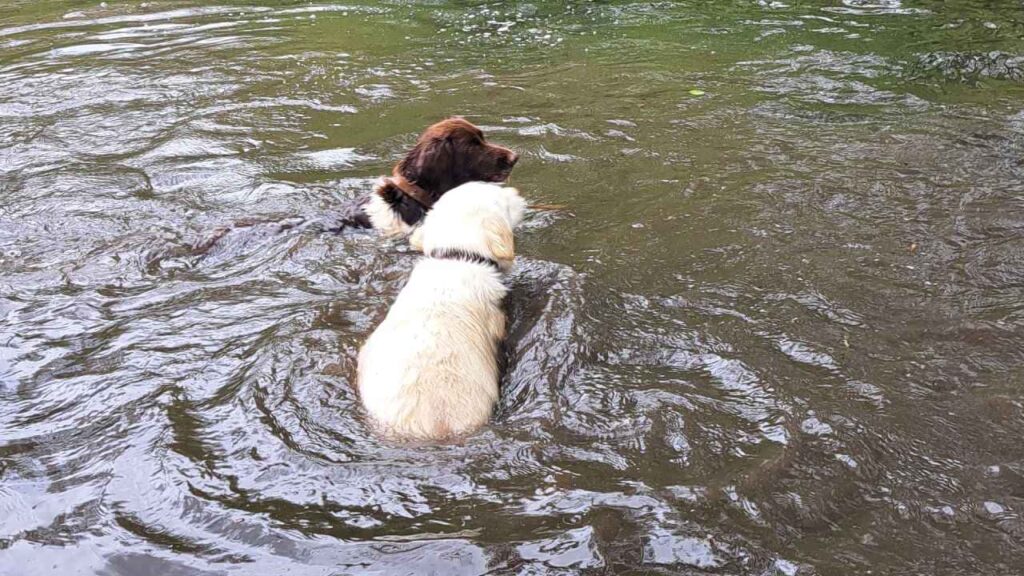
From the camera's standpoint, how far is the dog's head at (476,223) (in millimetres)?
4910

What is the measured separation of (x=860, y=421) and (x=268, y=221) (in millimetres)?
4225

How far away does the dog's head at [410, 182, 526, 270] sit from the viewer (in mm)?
4910

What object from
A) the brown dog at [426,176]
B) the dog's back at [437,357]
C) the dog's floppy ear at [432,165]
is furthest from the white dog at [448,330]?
the dog's floppy ear at [432,165]

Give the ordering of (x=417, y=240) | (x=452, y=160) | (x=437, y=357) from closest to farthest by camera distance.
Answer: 1. (x=437, y=357)
2. (x=417, y=240)
3. (x=452, y=160)

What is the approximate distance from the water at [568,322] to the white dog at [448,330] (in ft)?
0.52

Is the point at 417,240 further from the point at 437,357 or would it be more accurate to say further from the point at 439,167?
the point at 437,357

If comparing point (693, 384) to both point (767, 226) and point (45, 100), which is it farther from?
point (45, 100)

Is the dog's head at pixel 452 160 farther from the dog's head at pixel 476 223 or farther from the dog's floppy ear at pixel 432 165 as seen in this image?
the dog's head at pixel 476 223

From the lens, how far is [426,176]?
627 centimetres

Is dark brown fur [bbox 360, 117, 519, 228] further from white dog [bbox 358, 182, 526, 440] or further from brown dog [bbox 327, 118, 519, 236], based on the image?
white dog [bbox 358, 182, 526, 440]

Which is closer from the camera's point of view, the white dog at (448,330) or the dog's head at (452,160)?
the white dog at (448,330)

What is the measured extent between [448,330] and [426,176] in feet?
7.69

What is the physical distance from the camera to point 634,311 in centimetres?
487

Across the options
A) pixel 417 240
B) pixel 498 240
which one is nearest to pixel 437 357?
pixel 498 240
